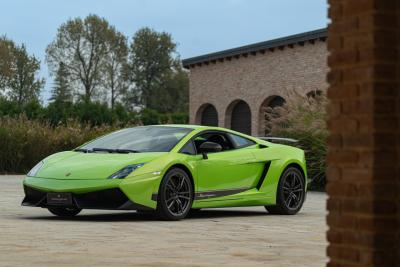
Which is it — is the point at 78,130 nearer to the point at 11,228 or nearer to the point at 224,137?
the point at 224,137

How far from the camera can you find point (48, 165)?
11750mm

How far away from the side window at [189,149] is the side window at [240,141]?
3.15 ft

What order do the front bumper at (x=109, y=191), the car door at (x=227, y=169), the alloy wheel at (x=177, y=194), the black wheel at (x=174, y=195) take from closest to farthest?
the front bumper at (x=109, y=191) → the black wheel at (x=174, y=195) → the alloy wheel at (x=177, y=194) → the car door at (x=227, y=169)

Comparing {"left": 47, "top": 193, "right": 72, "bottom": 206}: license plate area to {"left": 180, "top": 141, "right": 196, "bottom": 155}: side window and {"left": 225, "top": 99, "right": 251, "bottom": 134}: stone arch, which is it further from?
{"left": 225, "top": 99, "right": 251, "bottom": 134}: stone arch

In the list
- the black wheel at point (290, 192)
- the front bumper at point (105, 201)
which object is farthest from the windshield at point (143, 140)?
the black wheel at point (290, 192)

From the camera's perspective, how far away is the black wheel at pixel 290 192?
13.2 meters

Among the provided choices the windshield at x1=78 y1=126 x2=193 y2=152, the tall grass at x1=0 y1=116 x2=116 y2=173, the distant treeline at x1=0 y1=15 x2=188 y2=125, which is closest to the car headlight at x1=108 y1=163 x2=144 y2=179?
the windshield at x1=78 y1=126 x2=193 y2=152

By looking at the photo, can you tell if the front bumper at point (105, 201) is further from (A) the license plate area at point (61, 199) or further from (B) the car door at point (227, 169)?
(B) the car door at point (227, 169)

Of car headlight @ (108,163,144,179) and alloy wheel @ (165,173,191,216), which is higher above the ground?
car headlight @ (108,163,144,179)

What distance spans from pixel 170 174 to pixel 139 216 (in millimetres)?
1301

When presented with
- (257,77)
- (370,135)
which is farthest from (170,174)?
(257,77)

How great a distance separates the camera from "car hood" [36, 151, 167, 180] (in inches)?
441

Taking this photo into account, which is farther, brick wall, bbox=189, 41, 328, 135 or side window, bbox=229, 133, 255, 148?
brick wall, bbox=189, 41, 328, 135

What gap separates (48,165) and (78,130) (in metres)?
19.0
